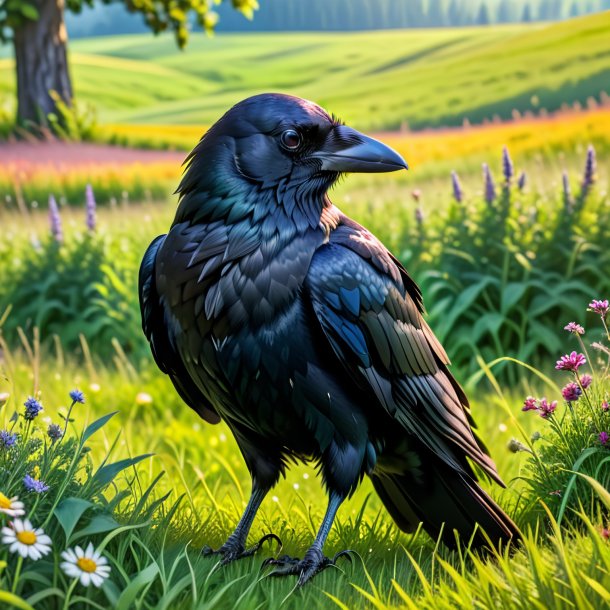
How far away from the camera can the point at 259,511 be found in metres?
3.68

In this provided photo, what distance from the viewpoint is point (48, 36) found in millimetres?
10273

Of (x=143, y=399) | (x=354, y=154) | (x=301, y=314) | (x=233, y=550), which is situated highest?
(x=354, y=154)

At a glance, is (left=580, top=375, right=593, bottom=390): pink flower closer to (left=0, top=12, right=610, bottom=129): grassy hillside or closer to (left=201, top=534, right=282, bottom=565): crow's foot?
(left=201, top=534, right=282, bottom=565): crow's foot

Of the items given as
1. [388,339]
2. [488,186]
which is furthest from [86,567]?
[488,186]

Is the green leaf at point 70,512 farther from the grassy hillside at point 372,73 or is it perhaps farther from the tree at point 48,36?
the tree at point 48,36

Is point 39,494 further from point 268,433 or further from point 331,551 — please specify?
point 331,551

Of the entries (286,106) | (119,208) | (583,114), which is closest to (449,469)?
(286,106)

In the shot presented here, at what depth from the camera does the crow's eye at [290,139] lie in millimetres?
2867

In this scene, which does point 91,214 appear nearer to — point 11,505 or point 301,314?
point 301,314

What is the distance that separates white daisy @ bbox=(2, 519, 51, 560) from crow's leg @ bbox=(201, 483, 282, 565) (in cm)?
90

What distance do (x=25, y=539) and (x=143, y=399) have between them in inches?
109

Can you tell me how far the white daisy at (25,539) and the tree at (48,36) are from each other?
844 cm

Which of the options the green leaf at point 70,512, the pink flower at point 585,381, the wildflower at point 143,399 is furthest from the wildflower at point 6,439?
the wildflower at point 143,399

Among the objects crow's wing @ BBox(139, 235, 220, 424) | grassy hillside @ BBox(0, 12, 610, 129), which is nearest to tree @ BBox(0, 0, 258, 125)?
grassy hillside @ BBox(0, 12, 610, 129)
